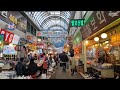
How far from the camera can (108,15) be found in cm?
686

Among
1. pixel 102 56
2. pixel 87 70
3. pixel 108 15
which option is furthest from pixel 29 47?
pixel 108 15

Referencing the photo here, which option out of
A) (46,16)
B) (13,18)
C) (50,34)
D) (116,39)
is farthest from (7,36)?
(46,16)

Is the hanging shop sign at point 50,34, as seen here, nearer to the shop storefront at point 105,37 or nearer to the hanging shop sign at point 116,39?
the shop storefront at point 105,37

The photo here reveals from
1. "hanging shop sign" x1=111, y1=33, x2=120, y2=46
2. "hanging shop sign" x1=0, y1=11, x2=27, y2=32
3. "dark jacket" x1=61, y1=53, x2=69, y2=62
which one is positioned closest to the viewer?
"hanging shop sign" x1=111, y1=33, x2=120, y2=46

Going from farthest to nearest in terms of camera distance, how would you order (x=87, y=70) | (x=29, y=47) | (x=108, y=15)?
1. (x=29, y=47)
2. (x=87, y=70)
3. (x=108, y=15)

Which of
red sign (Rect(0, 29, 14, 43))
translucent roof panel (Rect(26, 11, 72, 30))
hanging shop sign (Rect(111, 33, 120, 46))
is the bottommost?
hanging shop sign (Rect(111, 33, 120, 46))

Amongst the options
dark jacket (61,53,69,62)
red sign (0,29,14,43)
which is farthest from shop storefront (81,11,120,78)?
red sign (0,29,14,43)

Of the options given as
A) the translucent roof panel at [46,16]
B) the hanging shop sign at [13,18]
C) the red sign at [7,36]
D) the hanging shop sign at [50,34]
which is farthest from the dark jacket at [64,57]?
the translucent roof panel at [46,16]

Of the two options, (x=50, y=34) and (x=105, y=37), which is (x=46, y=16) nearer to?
(x=50, y=34)

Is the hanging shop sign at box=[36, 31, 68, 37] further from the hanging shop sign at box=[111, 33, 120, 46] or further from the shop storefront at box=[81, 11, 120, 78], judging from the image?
the hanging shop sign at box=[111, 33, 120, 46]

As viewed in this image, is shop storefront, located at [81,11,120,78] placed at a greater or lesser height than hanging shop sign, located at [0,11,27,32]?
lesser
